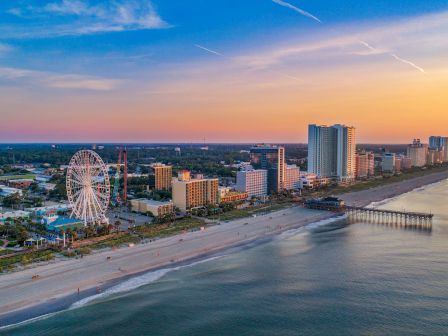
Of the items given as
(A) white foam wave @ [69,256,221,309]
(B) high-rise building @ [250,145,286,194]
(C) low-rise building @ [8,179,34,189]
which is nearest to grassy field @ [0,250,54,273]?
(A) white foam wave @ [69,256,221,309]

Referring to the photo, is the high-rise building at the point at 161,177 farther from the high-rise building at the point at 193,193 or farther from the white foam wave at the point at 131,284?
the white foam wave at the point at 131,284

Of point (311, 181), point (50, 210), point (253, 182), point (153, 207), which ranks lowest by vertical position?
point (50, 210)

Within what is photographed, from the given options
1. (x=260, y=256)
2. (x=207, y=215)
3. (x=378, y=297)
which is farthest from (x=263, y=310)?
(x=207, y=215)

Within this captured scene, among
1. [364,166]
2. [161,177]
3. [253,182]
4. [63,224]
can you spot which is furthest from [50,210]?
[364,166]

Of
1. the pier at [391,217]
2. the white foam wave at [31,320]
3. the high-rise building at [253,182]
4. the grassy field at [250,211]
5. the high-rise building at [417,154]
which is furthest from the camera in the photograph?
the high-rise building at [417,154]

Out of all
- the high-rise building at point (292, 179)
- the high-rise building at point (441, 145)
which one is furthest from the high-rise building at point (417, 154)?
the high-rise building at point (292, 179)

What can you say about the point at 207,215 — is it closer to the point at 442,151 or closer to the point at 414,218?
the point at 414,218

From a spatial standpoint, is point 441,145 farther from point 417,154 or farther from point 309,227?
point 309,227
